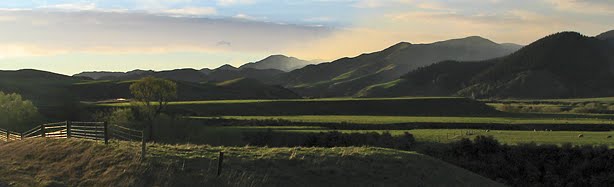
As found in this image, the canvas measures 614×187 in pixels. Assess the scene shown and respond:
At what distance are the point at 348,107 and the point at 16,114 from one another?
3114 inches

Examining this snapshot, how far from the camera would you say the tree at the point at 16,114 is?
82.6 metres

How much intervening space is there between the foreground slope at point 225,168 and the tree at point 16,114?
2204 inches

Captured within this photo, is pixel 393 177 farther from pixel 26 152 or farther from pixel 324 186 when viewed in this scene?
pixel 26 152

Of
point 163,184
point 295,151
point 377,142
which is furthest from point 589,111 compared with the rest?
point 163,184

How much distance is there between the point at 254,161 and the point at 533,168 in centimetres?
3593

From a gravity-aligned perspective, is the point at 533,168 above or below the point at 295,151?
below

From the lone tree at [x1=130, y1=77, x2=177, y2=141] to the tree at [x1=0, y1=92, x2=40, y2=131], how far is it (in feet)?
49.6

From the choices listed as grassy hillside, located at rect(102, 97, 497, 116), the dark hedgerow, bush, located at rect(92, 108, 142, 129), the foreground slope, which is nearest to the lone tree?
bush, located at rect(92, 108, 142, 129)

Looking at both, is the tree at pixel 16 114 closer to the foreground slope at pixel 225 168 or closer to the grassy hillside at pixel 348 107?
the grassy hillside at pixel 348 107

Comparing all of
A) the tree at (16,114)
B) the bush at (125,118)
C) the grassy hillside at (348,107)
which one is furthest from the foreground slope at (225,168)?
the grassy hillside at (348,107)

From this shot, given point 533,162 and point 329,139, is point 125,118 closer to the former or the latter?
point 329,139

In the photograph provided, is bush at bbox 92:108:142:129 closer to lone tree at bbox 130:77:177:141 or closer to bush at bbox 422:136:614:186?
lone tree at bbox 130:77:177:141

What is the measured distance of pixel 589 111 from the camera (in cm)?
13888

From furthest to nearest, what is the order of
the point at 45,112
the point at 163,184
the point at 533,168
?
the point at 45,112 < the point at 533,168 < the point at 163,184
